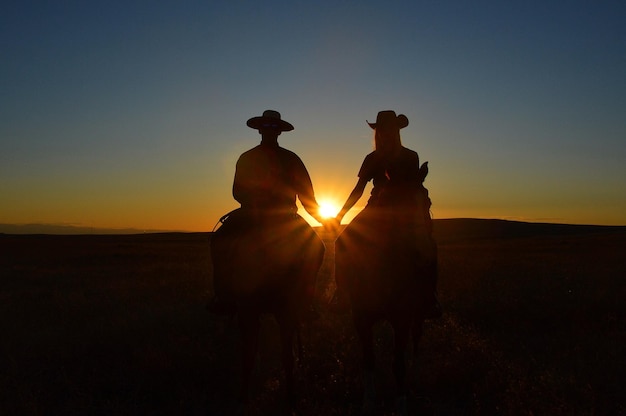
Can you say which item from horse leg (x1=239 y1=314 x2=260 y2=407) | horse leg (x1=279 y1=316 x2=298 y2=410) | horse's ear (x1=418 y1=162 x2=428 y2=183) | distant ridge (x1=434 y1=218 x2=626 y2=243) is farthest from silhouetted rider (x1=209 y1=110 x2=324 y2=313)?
distant ridge (x1=434 y1=218 x2=626 y2=243)

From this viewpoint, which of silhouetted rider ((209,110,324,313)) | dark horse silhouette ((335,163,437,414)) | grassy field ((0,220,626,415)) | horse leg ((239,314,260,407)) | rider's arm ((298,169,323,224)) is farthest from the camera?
rider's arm ((298,169,323,224))

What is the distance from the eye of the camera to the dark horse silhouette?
5516mm

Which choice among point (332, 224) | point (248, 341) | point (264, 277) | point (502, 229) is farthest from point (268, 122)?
point (502, 229)

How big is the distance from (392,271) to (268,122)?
2.05m

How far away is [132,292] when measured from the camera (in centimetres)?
1345

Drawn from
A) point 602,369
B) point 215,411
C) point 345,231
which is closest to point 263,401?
point 215,411

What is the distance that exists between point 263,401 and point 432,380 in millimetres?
2062

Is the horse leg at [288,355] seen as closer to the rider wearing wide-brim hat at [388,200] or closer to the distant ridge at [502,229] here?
the rider wearing wide-brim hat at [388,200]

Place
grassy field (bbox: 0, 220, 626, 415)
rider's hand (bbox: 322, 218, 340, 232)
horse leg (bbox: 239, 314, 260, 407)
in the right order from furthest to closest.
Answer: rider's hand (bbox: 322, 218, 340, 232), grassy field (bbox: 0, 220, 626, 415), horse leg (bbox: 239, 314, 260, 407)

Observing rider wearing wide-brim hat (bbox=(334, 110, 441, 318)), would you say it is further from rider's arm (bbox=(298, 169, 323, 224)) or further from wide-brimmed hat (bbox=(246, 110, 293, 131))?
wide-brimmed hat (bbox=(246, 110, 293, 131))

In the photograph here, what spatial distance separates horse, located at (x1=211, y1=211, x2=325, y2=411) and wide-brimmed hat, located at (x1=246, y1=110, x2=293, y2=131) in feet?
3.24

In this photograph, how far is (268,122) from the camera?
591 cm

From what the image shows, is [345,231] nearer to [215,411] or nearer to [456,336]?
[215,411]

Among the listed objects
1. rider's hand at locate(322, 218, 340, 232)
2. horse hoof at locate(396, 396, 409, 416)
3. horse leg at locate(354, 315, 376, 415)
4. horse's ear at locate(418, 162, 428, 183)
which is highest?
horse's ear at locate(418, 162, 428, 183)
